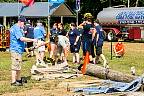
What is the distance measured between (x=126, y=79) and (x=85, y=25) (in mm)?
4679

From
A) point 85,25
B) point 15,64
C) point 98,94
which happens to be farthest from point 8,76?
point 98,94

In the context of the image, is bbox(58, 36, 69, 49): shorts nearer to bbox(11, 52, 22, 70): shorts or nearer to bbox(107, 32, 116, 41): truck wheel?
bbox(11, 52, 22, 70): shorts

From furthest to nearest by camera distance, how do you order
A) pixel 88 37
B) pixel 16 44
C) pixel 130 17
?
1. pixel 130 17
2. pixel 88 37
3. pixel 16 44

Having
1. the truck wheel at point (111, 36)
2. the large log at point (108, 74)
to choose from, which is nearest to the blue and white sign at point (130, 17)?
the truck wheel at point (111, 36)

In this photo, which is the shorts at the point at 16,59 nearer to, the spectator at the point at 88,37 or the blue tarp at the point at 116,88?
the blue tarp at the point at 116,88

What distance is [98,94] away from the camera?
37.4ft

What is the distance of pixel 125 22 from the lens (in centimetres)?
4316

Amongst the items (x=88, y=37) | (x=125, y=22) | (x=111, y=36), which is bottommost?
(x=111, y=36)

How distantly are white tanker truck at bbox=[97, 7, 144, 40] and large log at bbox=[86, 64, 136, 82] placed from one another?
88.0ft

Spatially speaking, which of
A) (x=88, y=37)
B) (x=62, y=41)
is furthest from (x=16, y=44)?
(x=62, y=41)

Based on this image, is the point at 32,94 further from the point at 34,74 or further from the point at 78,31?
the point at 78,31

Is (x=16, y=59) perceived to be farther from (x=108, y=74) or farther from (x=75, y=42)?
(x=75, y=42)

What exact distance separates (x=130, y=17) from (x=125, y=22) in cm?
93

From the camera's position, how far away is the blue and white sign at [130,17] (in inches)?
1640
